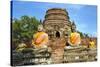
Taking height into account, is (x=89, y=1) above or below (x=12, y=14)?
above

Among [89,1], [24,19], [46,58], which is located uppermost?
[89,1]

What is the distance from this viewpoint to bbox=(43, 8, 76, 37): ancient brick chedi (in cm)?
243

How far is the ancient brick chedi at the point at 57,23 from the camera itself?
243cm

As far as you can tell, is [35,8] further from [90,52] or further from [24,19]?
[90,52]

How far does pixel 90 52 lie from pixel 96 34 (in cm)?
22

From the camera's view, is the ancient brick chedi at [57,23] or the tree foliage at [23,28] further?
the ancient brick chedi at [57,23]

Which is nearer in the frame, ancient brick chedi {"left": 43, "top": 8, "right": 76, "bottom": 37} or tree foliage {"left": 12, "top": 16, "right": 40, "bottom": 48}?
tree foliage {"left": 12, "top": 16, "right": 40, "bottom": 48}

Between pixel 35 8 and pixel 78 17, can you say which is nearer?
pixel 35 8

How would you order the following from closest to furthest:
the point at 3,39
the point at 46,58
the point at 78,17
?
1. the point at 3,39
2. the point at 46,58
3. the point at 78,17

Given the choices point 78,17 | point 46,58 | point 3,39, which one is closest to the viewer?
point 3,39

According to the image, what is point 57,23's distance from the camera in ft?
8.09

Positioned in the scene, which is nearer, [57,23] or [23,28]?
[23,28]

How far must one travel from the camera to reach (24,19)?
2330 mm

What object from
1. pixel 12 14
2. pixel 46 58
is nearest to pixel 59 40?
pixel 46 58
